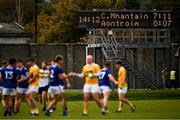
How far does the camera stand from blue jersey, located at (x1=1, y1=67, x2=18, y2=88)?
32.7 metres

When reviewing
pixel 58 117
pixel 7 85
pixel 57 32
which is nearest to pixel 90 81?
pixel 58 117

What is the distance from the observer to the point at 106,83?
33312 millimetres

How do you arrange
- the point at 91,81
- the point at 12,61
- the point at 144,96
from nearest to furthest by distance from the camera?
1. the point at 91,81
2. the point at 12,61
3. the point at 144,96

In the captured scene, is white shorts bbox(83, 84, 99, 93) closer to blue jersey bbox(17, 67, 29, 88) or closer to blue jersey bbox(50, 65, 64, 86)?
blue jersey bbox(50, 65, 64, 86)

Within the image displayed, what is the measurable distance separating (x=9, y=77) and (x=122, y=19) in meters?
31.9

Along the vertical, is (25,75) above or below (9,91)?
above

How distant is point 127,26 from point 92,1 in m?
32.0

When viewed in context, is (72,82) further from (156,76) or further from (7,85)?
(7,85)

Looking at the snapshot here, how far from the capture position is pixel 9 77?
32.7 meters

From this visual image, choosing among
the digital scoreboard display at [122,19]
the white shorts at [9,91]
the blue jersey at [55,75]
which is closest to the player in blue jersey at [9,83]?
the white shorts at [9,91]

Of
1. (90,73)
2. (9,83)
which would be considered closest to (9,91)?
(9,83)

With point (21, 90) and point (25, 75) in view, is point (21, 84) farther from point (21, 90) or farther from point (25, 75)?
point (25, 75)

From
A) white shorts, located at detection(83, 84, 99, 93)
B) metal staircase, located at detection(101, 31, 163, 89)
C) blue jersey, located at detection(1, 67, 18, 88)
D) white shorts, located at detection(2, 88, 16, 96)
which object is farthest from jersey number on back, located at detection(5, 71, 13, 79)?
metal staircase, located at detection(101, 31, 163, 89)

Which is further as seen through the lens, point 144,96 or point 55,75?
point 144,96
